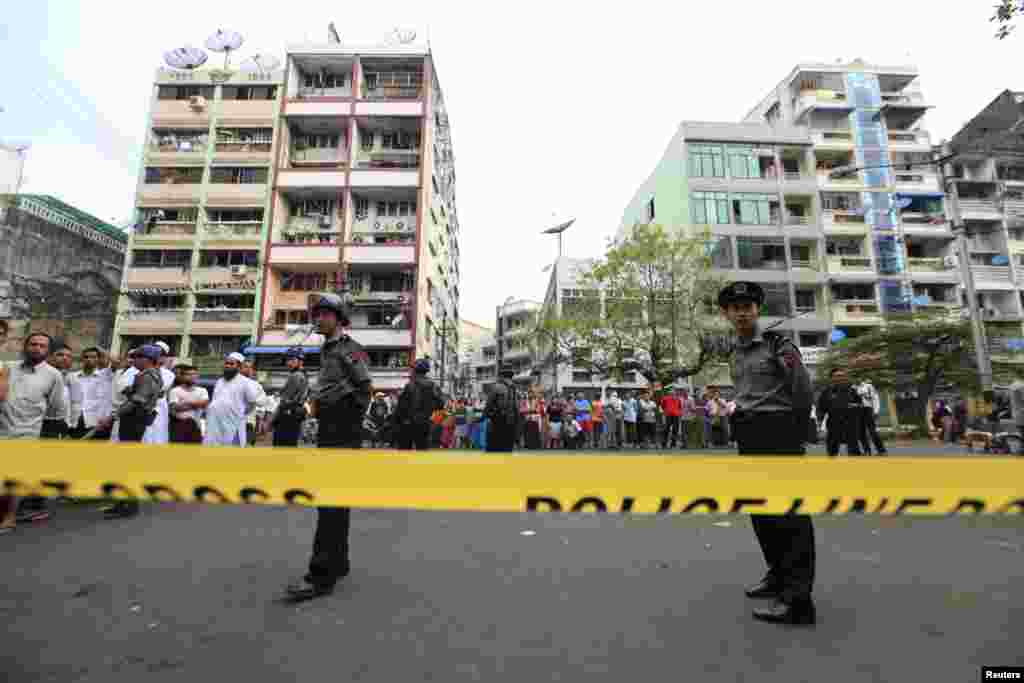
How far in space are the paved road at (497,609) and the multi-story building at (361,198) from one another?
918 inches

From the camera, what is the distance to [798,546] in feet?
8.00

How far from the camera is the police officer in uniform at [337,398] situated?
2.92 m

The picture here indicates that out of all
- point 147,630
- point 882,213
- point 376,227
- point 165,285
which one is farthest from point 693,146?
point 147,630

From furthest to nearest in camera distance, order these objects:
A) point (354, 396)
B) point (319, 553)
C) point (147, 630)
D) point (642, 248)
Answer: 1. point (642, 248)
2. point (354, 396)
3. point (319, 553)
4. point (147, 630)

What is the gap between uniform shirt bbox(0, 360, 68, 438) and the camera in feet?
14.0

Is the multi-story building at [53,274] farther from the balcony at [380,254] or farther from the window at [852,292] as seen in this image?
the window at [852,292]

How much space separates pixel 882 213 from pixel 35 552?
40.3 m

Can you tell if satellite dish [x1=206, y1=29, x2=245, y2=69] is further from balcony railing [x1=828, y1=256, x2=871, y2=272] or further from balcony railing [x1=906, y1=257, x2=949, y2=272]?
balcony railing [x1=906, y1=257, x2=949, y2=272]

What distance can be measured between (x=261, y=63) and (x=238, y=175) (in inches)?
297

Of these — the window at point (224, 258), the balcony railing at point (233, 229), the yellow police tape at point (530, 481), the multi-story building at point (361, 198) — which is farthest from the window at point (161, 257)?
the yellow police tape at point (530, 481)

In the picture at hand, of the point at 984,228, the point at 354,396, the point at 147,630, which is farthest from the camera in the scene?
the point at 984,228

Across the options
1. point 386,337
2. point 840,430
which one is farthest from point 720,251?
point 840,430

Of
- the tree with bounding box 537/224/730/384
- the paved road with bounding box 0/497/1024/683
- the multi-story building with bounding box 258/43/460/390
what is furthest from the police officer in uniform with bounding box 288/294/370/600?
the multi-story building with bounding box 258/43/460/390

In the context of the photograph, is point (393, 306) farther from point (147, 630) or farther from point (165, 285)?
point (147, 630)
